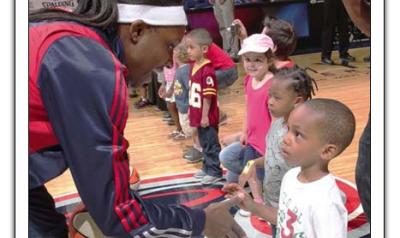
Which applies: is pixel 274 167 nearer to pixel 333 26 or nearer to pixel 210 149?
pixel 210 149

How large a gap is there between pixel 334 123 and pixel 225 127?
7.99 feet

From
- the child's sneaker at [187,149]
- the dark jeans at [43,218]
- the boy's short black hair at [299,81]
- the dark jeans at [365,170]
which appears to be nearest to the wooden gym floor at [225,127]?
the child's sneaker at [187,149]

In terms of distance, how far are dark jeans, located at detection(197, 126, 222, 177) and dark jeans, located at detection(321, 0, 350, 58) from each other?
2.08 meters

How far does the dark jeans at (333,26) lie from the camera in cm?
467

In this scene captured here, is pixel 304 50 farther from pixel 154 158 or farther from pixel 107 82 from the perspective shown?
pixel 107 82

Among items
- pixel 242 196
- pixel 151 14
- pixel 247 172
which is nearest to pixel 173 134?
pixel 247 172

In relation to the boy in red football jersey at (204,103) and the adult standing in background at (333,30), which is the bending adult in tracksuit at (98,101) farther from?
the adult standing in background at (333,30)

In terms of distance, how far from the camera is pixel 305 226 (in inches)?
47.7

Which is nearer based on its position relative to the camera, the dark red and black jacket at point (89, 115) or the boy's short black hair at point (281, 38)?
the dark red and black jacket at point (89, 115)

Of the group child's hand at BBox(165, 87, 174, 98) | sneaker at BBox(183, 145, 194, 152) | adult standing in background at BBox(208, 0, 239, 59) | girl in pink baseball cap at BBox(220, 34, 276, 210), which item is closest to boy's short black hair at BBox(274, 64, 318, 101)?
girl in pink baseball cap at BBox(220, 34, 276, 210)

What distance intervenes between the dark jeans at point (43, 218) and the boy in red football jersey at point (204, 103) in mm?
1477

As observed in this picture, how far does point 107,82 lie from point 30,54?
0.52 ft

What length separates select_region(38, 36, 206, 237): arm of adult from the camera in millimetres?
949
